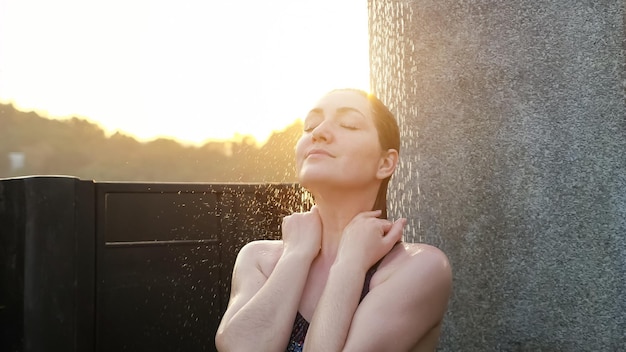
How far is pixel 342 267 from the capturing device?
223 centimetres

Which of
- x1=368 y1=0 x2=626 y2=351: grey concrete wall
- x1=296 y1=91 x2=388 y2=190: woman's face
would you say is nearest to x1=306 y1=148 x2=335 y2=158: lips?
x1=296 y1=91 x2=388 y2=190: woman's face

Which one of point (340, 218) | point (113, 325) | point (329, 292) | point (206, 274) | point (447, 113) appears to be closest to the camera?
point (329, 292)

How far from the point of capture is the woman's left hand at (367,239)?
227 cm

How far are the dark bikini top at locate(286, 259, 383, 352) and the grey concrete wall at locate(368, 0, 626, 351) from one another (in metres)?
1.05

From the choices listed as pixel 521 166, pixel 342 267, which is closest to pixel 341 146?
pixel 342 267

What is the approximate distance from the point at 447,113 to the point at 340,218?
1.13 metres

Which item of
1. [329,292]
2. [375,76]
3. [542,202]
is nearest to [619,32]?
[542,202]

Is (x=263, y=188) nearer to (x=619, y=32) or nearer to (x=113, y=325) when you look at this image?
(x=113, y=325)

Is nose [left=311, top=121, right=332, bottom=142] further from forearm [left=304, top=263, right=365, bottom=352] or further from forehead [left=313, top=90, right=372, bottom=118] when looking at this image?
forearm [left=304, top=263, right=365, bottom=352]

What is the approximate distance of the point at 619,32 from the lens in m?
2.93

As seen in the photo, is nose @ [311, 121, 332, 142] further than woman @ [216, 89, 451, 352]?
Yes

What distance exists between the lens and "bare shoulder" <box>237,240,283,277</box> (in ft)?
8.32

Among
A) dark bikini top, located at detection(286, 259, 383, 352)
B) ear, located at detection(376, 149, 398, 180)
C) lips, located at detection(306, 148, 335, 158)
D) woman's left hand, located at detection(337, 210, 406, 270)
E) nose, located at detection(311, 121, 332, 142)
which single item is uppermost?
nose, located at detection(311, 121, 332, 142)

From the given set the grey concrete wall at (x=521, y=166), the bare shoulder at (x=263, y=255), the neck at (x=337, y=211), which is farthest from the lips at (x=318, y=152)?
the grey concrete wall at (x=521, y=166)
